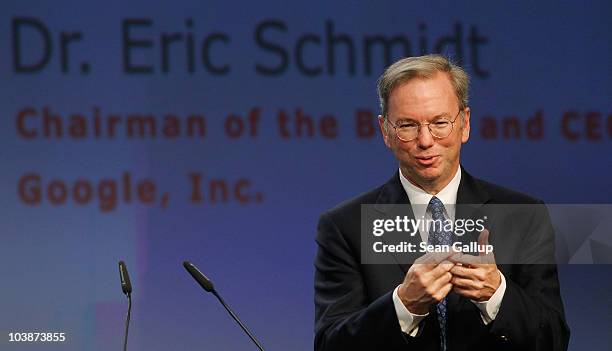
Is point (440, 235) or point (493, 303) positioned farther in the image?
point (440, 235)

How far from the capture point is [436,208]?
9.19 ft

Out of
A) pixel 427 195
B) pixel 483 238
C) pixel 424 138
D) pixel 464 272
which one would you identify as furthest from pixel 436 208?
pixel 464 272

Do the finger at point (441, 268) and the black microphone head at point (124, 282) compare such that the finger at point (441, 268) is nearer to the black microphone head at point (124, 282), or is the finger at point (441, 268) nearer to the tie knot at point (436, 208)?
the tie knot at point (436, 208)

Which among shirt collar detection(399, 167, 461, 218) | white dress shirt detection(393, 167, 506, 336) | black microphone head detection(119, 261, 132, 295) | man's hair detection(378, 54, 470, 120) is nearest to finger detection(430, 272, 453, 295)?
white dress shirt detection(393, 167, 506, 336)

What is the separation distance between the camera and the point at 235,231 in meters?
4.65

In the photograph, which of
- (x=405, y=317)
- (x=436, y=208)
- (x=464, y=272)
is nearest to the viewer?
(x=464, y=272)

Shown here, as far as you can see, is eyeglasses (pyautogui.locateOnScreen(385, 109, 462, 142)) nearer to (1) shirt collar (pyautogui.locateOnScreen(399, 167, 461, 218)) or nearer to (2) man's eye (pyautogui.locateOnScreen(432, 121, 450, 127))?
(2) man's eye (pyautogui.locateOnScreen(432, 121, 450, 127))

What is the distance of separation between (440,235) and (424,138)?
0.86 ft

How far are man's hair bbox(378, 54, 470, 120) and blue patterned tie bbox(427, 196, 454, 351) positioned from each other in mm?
289

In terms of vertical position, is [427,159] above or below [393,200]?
above

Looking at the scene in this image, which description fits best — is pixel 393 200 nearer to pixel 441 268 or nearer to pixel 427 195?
pixel 427 195

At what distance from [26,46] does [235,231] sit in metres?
1.24

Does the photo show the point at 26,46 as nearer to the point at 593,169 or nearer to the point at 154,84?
the point at 154,84

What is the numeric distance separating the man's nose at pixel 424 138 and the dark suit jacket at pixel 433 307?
0.17 metres
